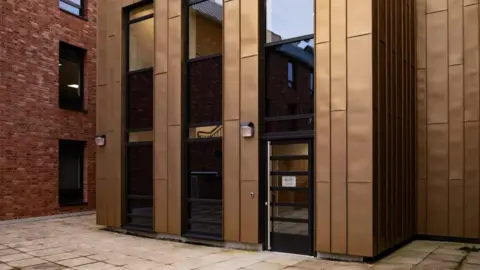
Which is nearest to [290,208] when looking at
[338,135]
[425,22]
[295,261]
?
[295,261]

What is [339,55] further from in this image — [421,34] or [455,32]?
[455,32]

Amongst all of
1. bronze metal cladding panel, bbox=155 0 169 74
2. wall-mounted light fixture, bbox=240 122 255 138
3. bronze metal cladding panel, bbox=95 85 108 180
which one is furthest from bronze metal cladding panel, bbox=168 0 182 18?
wall-mounted light fixture, bbox=240 122 255 138

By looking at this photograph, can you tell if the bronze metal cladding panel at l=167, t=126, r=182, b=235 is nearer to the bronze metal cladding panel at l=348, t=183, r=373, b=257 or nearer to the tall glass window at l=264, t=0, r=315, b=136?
the tall glass window at l=264, t=0, r=315, b=136

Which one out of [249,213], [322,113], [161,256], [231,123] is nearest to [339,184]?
[322,113]

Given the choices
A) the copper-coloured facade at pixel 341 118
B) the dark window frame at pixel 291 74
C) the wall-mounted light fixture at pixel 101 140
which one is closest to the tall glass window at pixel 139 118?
the copper-coloured facade at pixel 341 118

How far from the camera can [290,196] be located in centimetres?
816

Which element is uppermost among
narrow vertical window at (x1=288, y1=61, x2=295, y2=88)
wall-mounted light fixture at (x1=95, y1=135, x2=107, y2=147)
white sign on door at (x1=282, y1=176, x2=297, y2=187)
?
narrow vertical window at (x1=288, y1=61, x2=295, y2=88)

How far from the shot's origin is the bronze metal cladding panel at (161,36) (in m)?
10.1

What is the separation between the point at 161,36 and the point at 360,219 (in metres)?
6.21

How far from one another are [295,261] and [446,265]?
2444 millimetres

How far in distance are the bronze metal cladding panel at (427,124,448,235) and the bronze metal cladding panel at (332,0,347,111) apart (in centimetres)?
319

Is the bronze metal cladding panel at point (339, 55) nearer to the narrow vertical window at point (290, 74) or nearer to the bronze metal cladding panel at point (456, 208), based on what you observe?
the narrow vertical window at point (290, 74)

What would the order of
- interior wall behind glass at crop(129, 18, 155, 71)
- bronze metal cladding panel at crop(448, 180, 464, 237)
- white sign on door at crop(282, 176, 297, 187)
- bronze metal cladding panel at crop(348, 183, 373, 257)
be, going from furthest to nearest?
interior wall behind glass at crop(129, 18, 155, 71) → bronze metal cladding panel at crop(448, 180, 464, 237) → white sign on door at crop(282, 176, 297, 187) → bronze metal cladding panel at crop(348, 183, 373, 257)

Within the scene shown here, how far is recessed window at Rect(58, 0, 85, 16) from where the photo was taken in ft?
48.5
